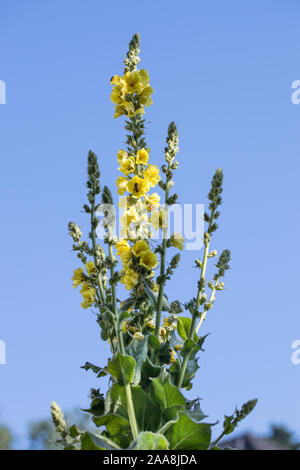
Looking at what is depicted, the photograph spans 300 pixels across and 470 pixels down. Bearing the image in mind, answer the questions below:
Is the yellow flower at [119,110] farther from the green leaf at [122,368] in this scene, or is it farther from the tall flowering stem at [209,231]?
the green leaf at [122,368]

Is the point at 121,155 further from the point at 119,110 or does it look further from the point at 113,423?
the point at 113,423

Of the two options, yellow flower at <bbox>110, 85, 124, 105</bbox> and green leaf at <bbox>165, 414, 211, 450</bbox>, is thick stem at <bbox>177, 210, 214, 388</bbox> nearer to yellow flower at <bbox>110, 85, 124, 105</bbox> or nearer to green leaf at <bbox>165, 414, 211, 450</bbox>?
green leaf at <bbox>165, 414, 211, 450</bbox>

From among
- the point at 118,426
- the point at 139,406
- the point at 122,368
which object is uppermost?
the point at 122,368

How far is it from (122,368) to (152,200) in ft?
3.31

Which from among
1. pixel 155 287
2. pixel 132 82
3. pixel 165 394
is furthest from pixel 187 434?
pixel 132 82

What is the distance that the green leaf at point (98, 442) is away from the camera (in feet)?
7.25

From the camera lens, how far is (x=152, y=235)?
9.44ft

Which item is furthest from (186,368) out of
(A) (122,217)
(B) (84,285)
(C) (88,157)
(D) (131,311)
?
(C) (88,157)

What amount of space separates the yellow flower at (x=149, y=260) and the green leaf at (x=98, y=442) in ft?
2.88

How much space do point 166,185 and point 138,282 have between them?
0.51 meters

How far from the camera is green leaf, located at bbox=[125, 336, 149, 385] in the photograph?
7.90 ft

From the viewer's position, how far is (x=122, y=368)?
2.32m

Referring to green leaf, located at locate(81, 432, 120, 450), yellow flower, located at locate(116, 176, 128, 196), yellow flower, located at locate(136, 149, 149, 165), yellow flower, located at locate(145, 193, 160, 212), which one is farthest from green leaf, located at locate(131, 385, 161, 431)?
yellow flower, located at locate(136, 149, 149, 165)

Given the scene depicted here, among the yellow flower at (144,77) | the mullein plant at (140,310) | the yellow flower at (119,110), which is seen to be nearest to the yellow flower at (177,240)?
the mullein plant at (140,310)
